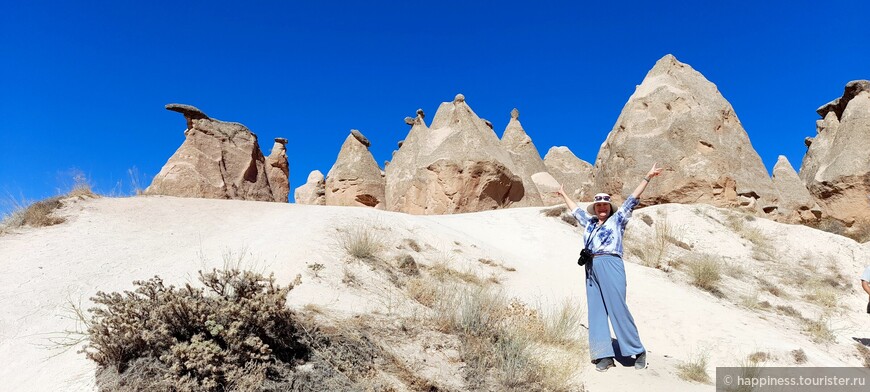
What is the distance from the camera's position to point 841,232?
15359 mm

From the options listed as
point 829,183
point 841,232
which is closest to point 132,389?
point 841,232

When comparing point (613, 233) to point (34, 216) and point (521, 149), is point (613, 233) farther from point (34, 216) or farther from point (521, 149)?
point (521, 149)

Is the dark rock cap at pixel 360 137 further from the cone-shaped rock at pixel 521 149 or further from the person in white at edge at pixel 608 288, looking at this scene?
the person in white at edge at pixel 608 288

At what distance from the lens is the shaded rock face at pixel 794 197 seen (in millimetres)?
16719

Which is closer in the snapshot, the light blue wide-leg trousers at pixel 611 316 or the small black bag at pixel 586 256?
the light blue wide-leg trousers at pixel 611 316

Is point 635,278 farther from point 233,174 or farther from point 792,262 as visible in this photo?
point 233,174

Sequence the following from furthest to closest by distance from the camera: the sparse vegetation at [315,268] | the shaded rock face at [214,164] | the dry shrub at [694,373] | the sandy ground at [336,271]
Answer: the shaded rock face at [214,164], the sparse vegetation at [315,268], the dry shrub at [694,373], the sandy ground at [336,271]

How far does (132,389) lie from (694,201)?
1422 cm

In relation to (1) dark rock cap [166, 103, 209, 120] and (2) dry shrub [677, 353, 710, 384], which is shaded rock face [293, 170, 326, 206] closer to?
(1) dark rock cap [166, 103, 209, 120]

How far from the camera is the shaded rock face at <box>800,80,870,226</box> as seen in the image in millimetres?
15805

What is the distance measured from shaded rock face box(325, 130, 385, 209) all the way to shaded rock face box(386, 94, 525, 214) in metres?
2.47

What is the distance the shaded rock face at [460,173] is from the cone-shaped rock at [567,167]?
10600mm

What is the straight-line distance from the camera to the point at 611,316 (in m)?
4.34

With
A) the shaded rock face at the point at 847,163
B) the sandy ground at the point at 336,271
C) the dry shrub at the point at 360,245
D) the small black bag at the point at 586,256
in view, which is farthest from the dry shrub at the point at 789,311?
the shaded rock face at the point at 847,163
